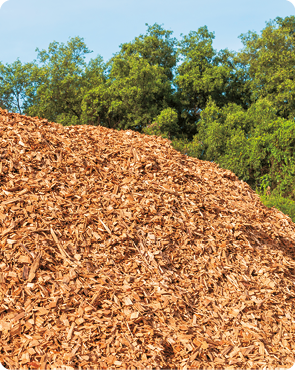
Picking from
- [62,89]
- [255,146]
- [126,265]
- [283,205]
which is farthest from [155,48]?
[126,265]

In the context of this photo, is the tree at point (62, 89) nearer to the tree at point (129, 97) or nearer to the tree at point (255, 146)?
the tree at point (129, 97)

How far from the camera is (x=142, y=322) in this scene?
3811 millimetres

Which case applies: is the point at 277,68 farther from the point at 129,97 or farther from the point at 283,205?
the point at 283,205

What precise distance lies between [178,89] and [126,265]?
1791 cm

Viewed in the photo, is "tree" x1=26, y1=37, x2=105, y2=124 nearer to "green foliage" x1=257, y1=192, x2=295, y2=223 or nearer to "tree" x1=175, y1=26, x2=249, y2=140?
"tree" x1=175, y1=26, x2=249, y2=140

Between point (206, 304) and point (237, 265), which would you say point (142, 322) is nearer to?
point (206, 304)

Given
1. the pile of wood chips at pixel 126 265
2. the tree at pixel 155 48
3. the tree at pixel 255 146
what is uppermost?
the tree at pixel 155 48

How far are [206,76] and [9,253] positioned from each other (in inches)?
680

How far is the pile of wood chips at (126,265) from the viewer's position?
3609 mm

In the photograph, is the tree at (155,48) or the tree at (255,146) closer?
the tree at (255,146)

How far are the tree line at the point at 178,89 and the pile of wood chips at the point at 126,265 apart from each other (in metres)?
8.49

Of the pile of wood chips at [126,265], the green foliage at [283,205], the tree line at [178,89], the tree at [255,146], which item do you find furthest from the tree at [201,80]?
the pile of wood chips at [126,265]

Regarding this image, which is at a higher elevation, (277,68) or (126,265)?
(277,68)

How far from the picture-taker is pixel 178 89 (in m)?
21.0
